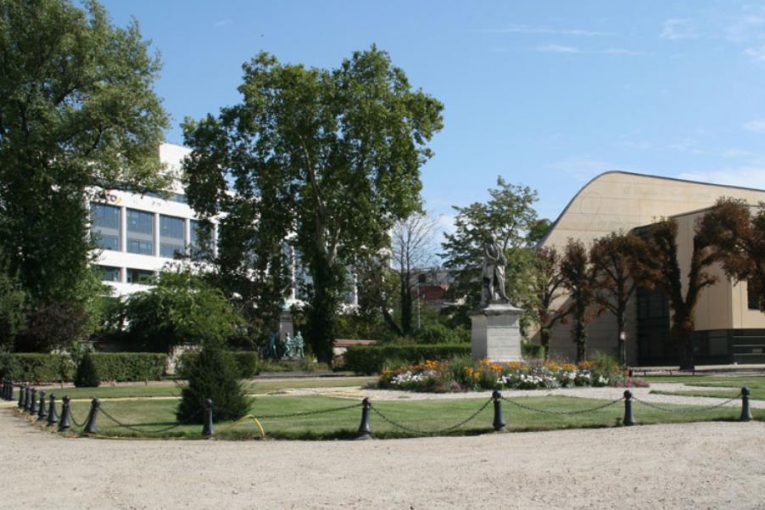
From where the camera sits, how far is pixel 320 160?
52.7m

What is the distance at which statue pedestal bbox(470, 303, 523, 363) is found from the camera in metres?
31.0

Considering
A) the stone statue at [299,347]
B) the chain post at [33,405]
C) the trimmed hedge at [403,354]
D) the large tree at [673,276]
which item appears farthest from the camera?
the stone statue at [299,347]

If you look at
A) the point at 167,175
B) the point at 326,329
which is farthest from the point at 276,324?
the point at 167,175

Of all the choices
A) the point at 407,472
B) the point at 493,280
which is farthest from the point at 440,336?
the point at 407,472

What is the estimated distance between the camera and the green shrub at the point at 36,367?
125 feet

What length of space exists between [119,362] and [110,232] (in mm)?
38237

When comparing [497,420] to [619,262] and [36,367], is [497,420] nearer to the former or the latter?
[36,367]

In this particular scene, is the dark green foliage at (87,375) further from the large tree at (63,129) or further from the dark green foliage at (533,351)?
the dark green foliage at (533,351)

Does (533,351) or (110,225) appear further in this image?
(110,225)

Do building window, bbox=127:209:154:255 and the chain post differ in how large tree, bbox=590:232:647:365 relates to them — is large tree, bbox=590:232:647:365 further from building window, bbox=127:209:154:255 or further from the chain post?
the chain post

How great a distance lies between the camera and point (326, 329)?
5372 cm

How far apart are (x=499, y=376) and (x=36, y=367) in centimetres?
2227

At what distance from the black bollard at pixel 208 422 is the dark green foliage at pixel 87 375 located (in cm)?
2249

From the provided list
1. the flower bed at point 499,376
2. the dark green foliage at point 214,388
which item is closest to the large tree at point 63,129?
the flower bed at point 499,376
